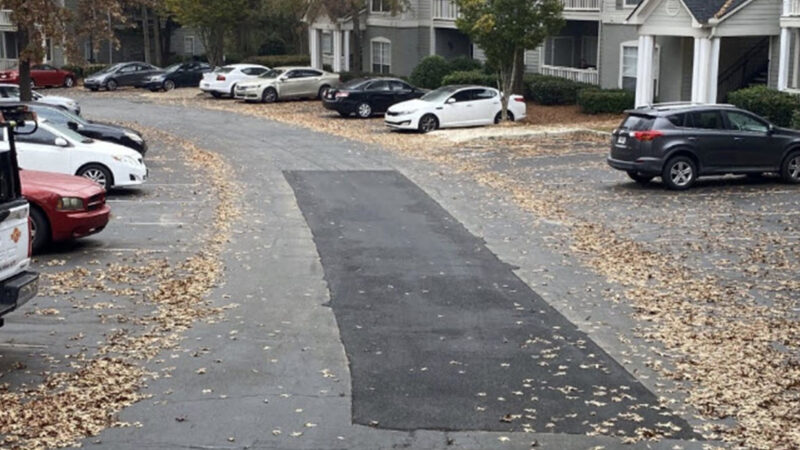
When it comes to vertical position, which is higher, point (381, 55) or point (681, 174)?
point (381, 55)

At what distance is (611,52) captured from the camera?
40562 millimetres

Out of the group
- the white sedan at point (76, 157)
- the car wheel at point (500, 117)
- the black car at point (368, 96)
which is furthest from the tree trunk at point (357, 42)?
the white sedan at point (76, 157)

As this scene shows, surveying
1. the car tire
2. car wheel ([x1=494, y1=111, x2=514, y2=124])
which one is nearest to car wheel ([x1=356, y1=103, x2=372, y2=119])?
car wheel ([x1=494, y1=111, x2=514, y2=124])

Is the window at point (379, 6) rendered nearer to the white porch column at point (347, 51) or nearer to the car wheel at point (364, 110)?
the white porch column at point (347, 51)

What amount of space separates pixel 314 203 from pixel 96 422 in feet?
43.1

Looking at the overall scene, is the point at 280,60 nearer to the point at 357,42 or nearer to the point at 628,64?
the point at 357,42

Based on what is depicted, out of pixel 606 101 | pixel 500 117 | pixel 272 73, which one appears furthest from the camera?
pixel 272 73

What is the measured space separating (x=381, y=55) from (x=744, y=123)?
3208 centimetres

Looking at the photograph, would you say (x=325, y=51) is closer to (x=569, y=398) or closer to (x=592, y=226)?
(x=592, y=226)

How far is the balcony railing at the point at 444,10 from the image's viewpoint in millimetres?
49216

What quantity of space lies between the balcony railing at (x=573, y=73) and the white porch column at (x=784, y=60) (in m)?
9.72

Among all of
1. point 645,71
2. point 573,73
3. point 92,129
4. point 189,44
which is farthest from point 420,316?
point 189,44

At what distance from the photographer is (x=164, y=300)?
44.2ft

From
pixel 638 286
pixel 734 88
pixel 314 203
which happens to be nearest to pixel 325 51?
pixel 734 88
